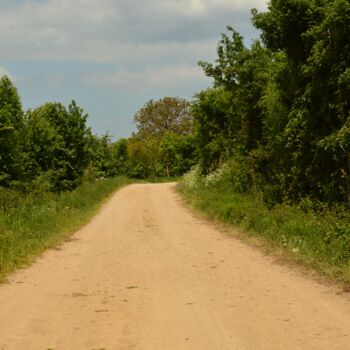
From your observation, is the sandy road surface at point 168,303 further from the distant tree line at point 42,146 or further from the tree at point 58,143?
the tree at point 58,143

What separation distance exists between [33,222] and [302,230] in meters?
8.27

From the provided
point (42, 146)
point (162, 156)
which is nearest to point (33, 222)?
point (42, 146)

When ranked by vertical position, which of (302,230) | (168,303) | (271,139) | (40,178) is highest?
(271,139)

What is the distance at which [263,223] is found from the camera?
48.2ft

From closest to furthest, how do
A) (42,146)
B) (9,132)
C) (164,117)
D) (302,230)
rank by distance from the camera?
(302,230), (9,132), (42,146), (164,117)

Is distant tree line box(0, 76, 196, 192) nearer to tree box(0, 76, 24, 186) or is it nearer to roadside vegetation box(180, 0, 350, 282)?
tree box(0, 76, 24, 186)

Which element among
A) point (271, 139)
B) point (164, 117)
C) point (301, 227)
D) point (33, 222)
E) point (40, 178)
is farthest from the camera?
point (164, 117)

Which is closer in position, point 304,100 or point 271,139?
point 304,100

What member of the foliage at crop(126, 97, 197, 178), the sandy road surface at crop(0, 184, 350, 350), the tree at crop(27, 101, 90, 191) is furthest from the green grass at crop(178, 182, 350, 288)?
the foliage at crop(126, 97, 197, 178)

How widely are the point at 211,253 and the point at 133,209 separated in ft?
42.6

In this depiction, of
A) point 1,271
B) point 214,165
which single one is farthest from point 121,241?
point 214,165

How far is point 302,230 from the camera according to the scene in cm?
1245

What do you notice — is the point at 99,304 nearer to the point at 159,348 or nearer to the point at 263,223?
the point at 159,348

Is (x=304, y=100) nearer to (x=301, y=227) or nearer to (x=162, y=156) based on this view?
(x=301, y=227)
